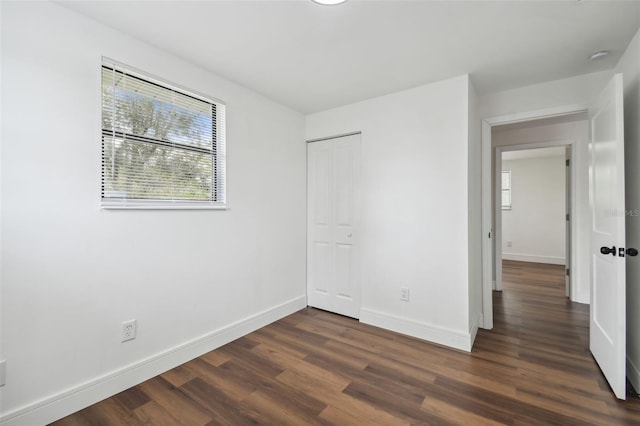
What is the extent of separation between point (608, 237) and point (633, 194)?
1.25 ft

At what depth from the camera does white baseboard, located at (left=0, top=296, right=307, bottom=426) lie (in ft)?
5.23

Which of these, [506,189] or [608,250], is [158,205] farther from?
[506,189]

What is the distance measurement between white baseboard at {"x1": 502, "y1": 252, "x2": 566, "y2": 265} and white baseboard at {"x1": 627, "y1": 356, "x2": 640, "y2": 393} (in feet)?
17.9

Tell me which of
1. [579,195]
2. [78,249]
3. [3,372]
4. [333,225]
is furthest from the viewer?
[579,195]

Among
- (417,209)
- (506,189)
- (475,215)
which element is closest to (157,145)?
(417,209)

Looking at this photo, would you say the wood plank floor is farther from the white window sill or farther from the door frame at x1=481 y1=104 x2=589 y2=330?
the white window sill

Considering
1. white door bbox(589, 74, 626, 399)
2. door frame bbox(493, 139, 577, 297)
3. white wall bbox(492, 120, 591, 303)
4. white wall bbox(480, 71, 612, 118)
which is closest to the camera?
white door bbox(589, 74, 626, 399)

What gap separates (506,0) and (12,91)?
279 cm

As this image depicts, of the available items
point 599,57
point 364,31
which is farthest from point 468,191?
point 364,31

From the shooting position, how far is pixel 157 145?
2.16 m

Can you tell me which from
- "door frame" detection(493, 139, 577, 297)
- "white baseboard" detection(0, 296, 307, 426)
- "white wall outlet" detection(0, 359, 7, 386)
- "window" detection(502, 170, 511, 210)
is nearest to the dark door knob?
"door frame" detection(493, 139, 577, 297)

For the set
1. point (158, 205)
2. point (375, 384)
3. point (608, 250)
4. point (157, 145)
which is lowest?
point (375, 384)

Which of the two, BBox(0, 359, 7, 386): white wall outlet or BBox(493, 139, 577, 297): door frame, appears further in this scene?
BBox(493, 139, 577, 297): door frame

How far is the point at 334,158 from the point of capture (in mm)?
3451
